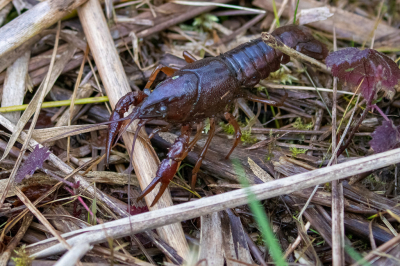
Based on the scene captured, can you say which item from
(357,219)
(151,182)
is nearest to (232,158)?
(151,182)

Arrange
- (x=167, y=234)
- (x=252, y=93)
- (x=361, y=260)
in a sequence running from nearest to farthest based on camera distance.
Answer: (x=361, y=260) → (x=167, y=234) → (x=252, y=93)

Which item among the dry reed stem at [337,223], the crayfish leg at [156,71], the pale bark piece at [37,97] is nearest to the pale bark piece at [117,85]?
the crayfish leg at [156,71]

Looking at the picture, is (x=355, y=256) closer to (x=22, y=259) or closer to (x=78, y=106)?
(x=22, y=259)

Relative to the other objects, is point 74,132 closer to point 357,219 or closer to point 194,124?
point 194,124

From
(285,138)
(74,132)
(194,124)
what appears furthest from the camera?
(194,124)

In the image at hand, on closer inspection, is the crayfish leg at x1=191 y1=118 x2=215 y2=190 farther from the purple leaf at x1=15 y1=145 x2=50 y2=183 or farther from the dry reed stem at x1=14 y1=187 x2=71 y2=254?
the purple leaf at x1=15 y1=145 x2=50 y2=183

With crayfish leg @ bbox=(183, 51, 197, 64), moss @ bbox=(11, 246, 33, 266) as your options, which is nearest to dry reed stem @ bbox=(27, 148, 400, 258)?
moss @ bbox=(11, 246, 33, 266)
